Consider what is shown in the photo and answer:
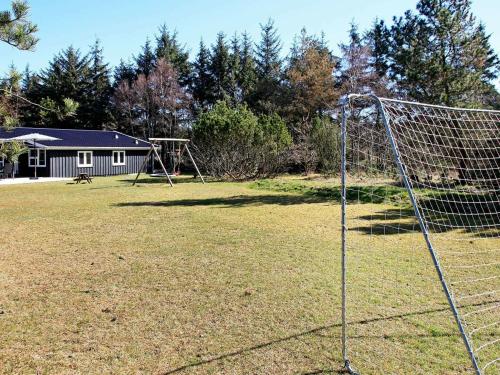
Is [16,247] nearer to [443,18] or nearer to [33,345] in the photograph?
[33,345]

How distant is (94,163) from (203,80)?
15.8 m

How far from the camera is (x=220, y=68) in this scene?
37.4 metres

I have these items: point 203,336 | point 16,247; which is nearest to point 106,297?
point 203,336

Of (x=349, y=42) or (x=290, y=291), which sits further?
(x=349, y=42)

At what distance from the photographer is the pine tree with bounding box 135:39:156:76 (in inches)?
1481

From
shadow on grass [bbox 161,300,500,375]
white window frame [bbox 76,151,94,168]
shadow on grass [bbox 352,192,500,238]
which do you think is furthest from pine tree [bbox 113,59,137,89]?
shadow on grass [bbox 161,300,500,375]

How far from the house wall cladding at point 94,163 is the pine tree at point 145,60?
38.4 feet

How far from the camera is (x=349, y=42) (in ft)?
113

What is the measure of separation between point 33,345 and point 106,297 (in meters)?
1.18

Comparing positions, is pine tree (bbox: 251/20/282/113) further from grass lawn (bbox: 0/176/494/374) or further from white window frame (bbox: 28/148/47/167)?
grass lawn (bbox: 0/176/494/374)

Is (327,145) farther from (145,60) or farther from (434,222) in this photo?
(145,60)

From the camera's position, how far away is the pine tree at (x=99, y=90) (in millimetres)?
36969

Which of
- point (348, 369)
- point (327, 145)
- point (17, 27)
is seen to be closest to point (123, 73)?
point (327, 145)

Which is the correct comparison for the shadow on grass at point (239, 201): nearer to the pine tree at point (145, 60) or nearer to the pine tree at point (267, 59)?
the pine tree at point (267, 59)
